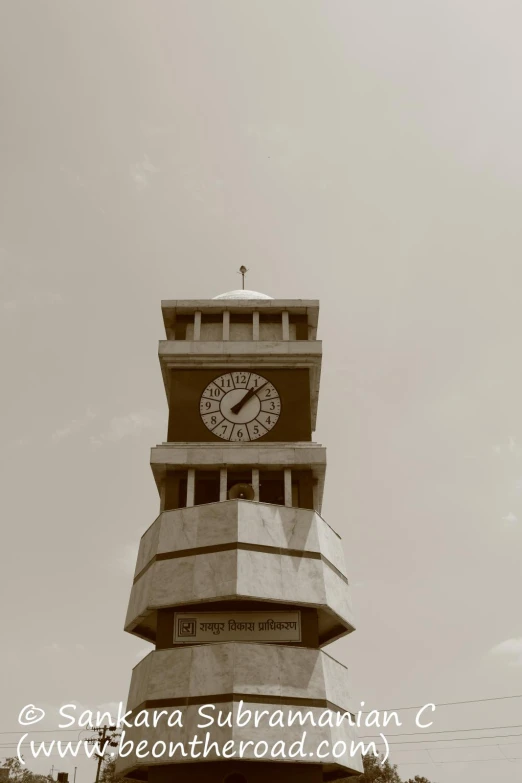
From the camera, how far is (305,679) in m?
24.0

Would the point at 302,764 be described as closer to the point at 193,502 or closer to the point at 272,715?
the point at 272,715

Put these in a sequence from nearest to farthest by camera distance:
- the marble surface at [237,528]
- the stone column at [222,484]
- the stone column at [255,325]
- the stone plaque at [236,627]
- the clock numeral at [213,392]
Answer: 1. the stone plaque at [236,627]
2. the marble surface at [237,528]
3. the stone column at [222,484]
4. the clock numeral at [213,392]
5. the stone column at [255,325]

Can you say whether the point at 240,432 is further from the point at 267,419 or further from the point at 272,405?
the point at 272,405

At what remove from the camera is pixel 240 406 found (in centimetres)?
3036

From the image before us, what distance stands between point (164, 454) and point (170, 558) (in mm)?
4389

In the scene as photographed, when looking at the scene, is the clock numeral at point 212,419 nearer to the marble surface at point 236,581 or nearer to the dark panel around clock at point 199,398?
the dark panel around clock at point 199,398

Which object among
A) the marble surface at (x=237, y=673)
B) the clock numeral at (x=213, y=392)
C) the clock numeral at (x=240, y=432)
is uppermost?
the clock numeral at (x=213, y=392)

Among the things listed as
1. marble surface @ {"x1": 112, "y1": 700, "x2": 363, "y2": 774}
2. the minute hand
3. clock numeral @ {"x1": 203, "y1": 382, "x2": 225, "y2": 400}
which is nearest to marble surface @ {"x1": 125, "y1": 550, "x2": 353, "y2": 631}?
marble surface @ {"x1": 112, "y1": 700, "x2": 363, "y2": 774}

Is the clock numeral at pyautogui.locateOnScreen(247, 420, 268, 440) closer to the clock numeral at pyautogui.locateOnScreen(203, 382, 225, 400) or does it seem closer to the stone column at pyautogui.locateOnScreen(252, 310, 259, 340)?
the clock numeral at pyautogui.locateOnScreen(203, 382, 225, 400)

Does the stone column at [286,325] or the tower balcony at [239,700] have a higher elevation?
the stone column at [286,325]

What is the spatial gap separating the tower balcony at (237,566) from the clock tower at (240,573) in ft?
0.15

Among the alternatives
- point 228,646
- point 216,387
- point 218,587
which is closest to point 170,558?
point 218,587

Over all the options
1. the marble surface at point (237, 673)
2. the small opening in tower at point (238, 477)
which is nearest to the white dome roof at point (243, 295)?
the small opening in tower at point (238, 477)

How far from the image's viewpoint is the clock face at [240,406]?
29922 millimetres
